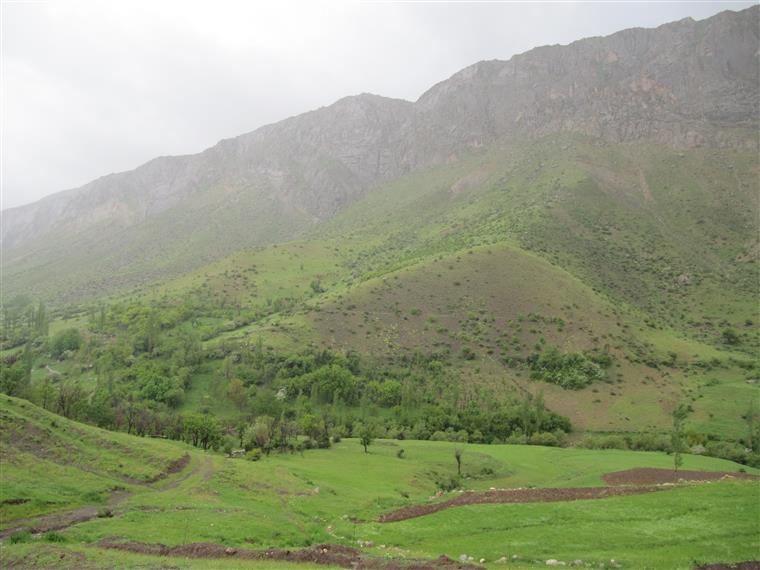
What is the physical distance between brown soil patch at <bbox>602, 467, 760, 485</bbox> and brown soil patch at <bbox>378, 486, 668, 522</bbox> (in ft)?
39.1

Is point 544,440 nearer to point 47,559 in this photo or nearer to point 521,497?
point 521,497

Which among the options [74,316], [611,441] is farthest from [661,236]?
[74,316]

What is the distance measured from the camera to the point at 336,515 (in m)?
36.0

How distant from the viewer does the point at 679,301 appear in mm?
142500

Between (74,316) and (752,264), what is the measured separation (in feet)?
693

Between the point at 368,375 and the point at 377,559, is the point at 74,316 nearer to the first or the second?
the point at 368,375

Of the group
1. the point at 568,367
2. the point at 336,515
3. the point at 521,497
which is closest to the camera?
the point at 521,497

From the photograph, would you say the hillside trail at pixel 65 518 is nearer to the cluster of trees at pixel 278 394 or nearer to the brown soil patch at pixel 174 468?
the brown soil patch at pixel 174 468

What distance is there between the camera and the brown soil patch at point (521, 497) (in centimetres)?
3256

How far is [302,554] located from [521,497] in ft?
55.5

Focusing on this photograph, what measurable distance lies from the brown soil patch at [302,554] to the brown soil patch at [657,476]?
29.4m

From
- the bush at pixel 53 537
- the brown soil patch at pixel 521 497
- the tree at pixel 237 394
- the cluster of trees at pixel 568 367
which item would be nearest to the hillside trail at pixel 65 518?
the bush at pixel 53 537

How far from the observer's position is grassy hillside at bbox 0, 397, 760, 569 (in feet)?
76.9

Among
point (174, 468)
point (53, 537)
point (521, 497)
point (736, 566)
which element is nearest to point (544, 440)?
point (521, 497)
